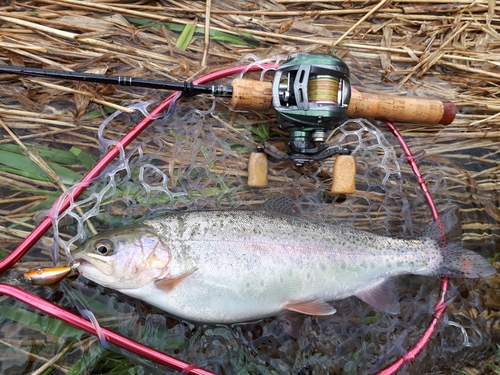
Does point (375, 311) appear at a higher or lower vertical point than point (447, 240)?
lower

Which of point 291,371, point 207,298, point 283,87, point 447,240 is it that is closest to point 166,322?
point 207,298

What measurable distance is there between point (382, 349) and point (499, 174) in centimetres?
116

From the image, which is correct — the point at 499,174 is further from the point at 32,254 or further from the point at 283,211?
the point at 32,254

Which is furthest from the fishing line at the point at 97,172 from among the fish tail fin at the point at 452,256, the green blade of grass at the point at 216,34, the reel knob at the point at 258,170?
the reel knob at the point at 258,170

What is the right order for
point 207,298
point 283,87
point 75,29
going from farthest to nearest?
point 75,29 → point 283,87 → point 207,298

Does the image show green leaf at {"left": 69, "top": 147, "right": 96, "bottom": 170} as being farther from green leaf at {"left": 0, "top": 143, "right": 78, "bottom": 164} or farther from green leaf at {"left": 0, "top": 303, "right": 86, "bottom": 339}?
green leaf at {"left": 0, "top": 303, "right": 86, "bottom": 339}

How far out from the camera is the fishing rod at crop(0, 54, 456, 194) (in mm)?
1922

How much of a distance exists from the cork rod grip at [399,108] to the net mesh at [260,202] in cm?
11

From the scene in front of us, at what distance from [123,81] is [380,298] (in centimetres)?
150

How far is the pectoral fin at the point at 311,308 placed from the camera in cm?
188

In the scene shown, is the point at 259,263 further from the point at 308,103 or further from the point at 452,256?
the point at 452,256

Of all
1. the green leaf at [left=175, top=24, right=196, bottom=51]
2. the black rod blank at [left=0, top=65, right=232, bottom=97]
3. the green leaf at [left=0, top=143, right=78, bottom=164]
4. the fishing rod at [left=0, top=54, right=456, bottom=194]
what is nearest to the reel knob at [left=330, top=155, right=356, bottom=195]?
the fishing rod at [left=0, top=54, right=456, bottom=194]

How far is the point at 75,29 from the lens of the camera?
228 cm

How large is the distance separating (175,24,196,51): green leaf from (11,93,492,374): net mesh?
35cm
